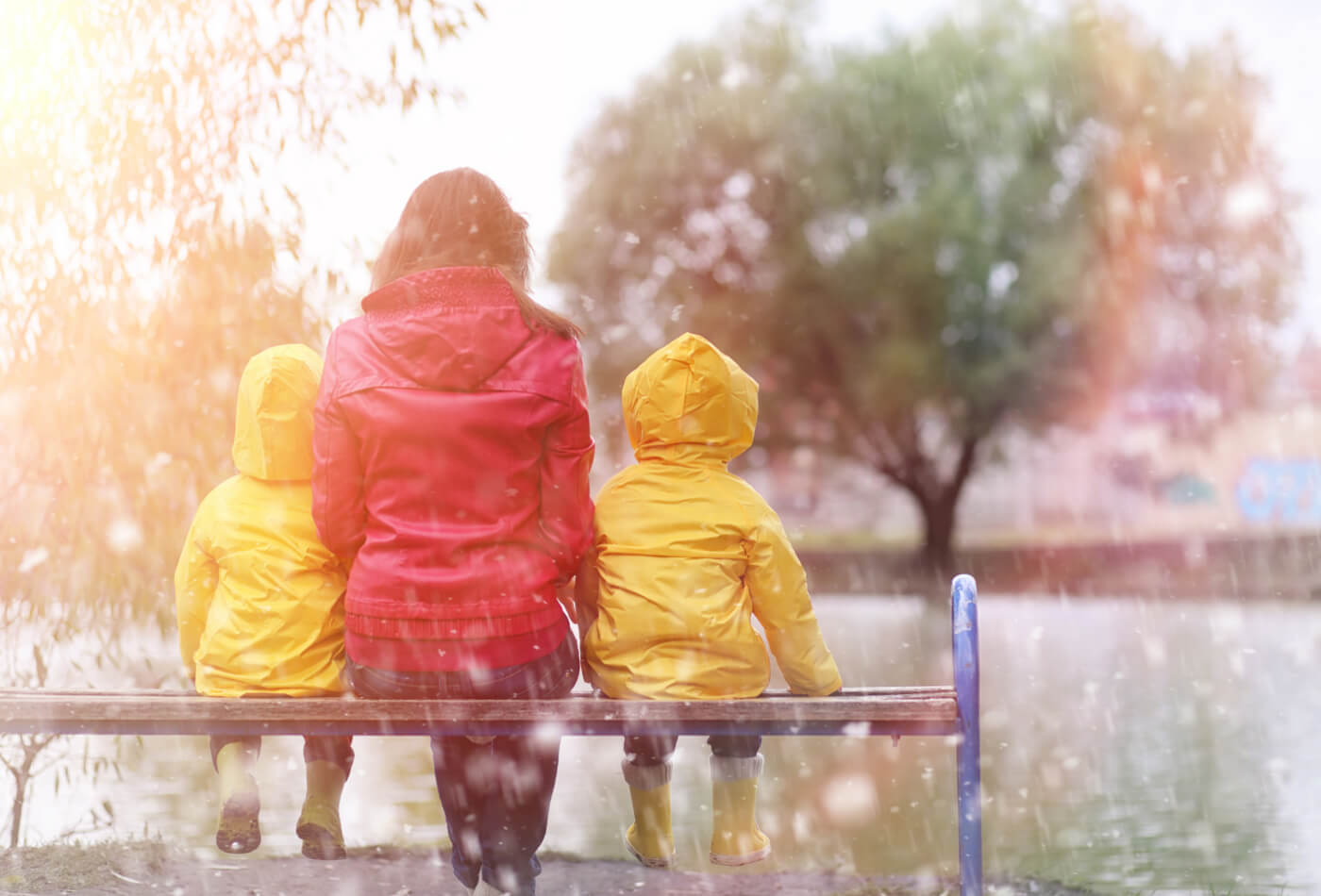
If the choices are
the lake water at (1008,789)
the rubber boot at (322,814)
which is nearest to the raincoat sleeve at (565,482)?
the rubber boot at (322,814)

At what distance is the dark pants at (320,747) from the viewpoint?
10.7 ft

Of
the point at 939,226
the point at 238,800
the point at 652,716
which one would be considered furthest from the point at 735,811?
the point at 939,226

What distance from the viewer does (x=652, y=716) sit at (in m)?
2.95

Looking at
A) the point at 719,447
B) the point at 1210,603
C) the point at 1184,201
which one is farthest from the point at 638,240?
the point at 719,447

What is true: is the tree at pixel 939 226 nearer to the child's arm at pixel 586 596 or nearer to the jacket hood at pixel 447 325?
the child's arm at pixel 586 596

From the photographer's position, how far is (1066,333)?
1914 centimetres

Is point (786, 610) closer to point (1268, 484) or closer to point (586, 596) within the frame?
point (586, 596)

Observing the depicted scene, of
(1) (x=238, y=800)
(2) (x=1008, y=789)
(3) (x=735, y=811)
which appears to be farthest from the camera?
(2) (x=1008, y=789)

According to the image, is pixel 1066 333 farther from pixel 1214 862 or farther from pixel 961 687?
pixel 961 687

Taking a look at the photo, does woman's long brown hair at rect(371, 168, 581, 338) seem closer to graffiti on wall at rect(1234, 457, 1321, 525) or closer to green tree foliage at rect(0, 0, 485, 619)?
green tree foliage at rect(0, 0, 485, 619)

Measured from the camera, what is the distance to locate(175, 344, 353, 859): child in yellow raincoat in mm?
3197

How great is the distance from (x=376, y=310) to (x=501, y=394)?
368 mm

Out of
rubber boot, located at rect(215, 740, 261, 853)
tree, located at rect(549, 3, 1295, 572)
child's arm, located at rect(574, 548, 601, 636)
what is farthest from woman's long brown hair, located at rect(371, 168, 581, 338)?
tree, located at rect(549, 3, 1295, 572)

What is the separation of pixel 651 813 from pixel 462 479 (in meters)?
1.03
